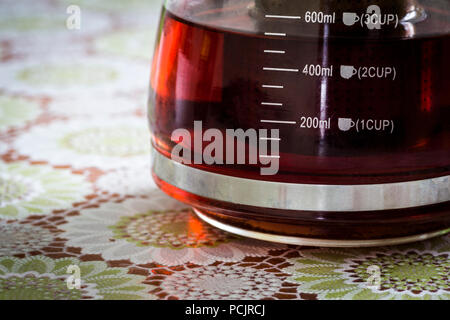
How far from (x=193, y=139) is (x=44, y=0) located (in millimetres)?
1215

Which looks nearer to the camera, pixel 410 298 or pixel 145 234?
pixel 410 298

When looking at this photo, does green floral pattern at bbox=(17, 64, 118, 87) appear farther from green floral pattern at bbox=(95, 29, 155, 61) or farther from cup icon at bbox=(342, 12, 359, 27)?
cup icon at bbox=(342, 12, 359, 27)

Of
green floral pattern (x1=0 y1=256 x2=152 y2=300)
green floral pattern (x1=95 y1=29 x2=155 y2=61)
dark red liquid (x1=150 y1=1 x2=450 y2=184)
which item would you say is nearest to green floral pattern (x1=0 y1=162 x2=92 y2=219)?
green floral pattern (x1=0 y1=256 x2=152 y2=300)

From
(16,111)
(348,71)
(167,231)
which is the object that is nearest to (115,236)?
(167,231)

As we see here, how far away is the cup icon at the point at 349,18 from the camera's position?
533 mm

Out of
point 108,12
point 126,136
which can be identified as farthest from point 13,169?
point 108,12

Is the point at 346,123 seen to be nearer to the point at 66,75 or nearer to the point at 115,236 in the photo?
the point at 115,236

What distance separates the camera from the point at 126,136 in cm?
92

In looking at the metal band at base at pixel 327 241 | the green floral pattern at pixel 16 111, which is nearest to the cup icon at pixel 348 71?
the metal band at base at pixel 327 241

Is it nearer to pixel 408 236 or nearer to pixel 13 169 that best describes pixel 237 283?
pixel 408 236

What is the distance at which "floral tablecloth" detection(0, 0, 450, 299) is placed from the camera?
21.6 inches

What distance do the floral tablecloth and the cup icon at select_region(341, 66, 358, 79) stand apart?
16cm

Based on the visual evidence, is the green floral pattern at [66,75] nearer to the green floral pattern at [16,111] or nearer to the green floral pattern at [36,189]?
the green floral pattern at [16,111]

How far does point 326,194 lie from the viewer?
0.55 m
